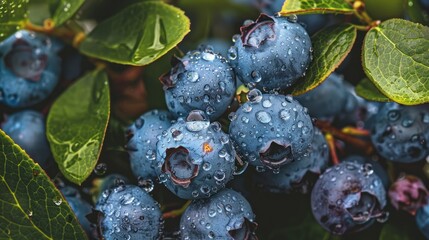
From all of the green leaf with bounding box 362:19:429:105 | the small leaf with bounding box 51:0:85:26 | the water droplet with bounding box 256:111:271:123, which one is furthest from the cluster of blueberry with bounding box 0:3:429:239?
the small leaf with bounding box 51:0:85:26

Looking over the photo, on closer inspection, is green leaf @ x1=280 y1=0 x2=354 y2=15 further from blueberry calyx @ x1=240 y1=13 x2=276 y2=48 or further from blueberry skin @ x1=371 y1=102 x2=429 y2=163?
→ blueberry skin @ x1=371 y1=102 x2=429 y2=163

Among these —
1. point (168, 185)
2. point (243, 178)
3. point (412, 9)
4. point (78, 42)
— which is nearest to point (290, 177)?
point (243, 178)

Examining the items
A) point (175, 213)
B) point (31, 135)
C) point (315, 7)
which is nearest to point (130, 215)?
point (175, 213)

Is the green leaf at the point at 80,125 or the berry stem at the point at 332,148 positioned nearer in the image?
the green leaf at the point at 80,125

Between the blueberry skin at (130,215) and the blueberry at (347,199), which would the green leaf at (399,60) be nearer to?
the blueberry at (347,199)

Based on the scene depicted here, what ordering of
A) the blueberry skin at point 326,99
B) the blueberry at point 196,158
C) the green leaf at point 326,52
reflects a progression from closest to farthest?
1. the blueberry at point 196,158
2. the green leaf at point 326,52
3. the blueberry skin at point 326,99

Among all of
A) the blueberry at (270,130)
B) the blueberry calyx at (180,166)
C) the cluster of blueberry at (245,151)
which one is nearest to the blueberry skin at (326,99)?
the cluster of blueberry at (245,151)
